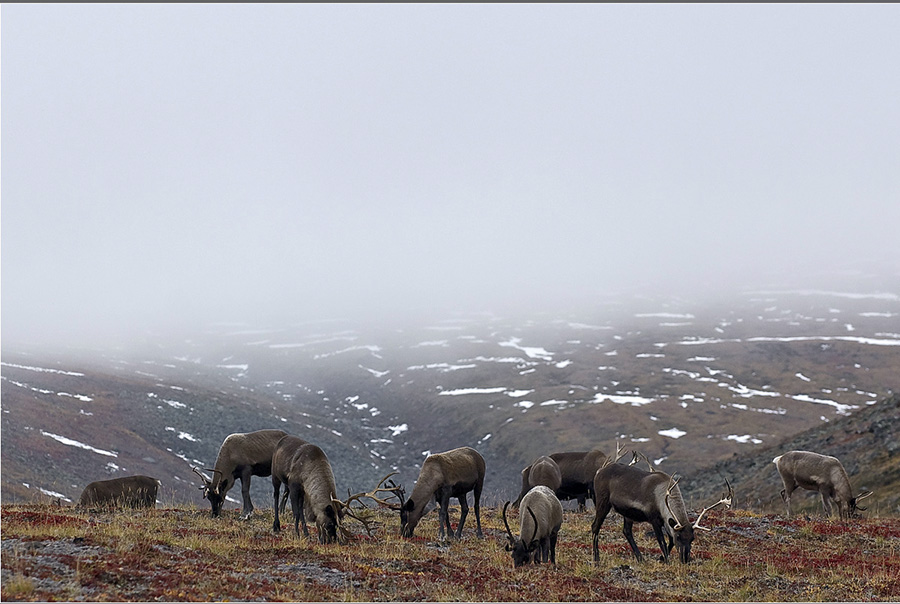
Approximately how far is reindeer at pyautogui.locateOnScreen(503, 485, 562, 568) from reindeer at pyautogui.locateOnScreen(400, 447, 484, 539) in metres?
2.78

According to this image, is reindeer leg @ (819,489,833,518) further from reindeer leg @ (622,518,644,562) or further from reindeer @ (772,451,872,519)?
reindeer leg @ (622,518,644,562)

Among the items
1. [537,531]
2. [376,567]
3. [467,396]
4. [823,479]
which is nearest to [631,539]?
[537,531]

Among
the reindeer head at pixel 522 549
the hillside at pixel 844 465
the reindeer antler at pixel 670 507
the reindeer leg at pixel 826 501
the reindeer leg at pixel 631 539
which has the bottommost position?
the hillside at pixel 844 465

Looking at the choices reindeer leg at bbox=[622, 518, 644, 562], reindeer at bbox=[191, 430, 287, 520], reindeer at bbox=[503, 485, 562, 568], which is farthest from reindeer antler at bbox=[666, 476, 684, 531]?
reindeer at bbox=[191, 430, 287, 520]

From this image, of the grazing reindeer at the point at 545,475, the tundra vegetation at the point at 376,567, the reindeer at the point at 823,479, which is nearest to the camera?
the tundra vegetation at the point at 376,567

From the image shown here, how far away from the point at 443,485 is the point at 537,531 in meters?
3.55

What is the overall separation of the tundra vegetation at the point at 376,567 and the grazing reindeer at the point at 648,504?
20.7 inches

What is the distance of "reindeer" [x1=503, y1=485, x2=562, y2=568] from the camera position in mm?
14469

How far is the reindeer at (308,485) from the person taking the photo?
15.6m

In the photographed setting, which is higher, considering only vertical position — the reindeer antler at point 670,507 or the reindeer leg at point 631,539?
the reindeer antler at point 670,507

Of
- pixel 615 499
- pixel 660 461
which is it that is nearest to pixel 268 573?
pixel 615 499

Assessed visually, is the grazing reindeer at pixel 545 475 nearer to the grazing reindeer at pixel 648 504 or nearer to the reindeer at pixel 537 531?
the grazing reindeer at pixel 648 504

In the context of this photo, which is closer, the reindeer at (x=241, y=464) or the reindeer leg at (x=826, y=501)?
the reindeer at (x=241, y=464)

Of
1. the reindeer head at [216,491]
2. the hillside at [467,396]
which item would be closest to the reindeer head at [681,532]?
the reindeer head at [216,491]
